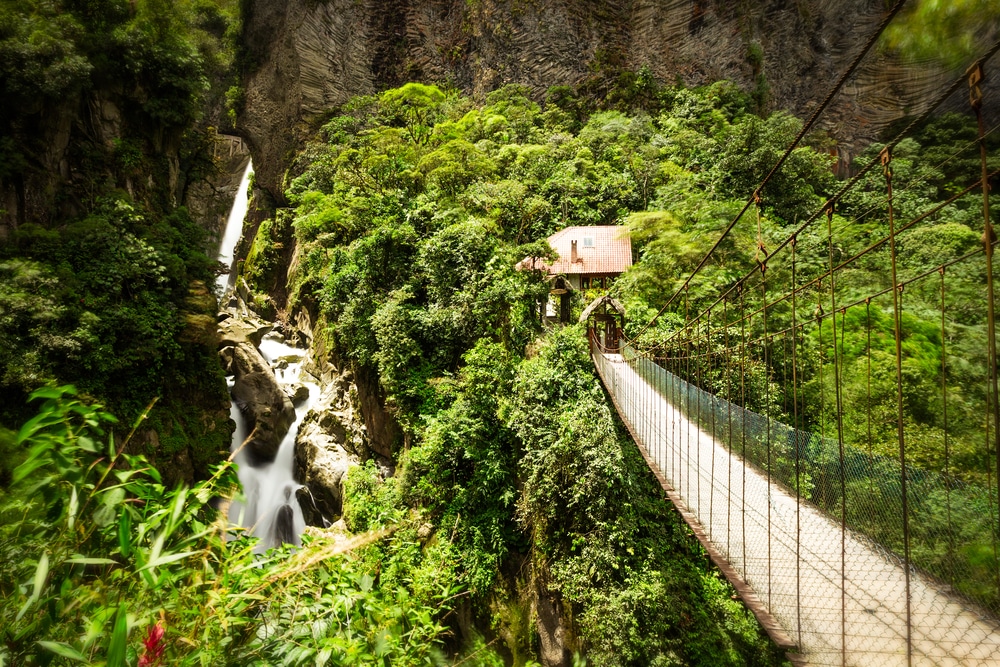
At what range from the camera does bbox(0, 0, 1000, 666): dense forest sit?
927 mm

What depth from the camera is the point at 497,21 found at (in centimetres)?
1482

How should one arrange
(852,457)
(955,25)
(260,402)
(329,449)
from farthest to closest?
1. (260,402)
2. (329,449)
3. (955,25)
4. (852,457)

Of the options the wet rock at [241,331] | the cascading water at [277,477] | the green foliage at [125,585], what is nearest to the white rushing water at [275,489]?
the cascading water at [277,477]

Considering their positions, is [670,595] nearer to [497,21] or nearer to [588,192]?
[588,192]

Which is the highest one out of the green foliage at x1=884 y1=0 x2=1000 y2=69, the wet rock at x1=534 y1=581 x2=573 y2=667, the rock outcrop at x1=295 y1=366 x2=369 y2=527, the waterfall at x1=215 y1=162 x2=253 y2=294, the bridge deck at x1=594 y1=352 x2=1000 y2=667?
the waterfall at x1=215 y1=162 x2=253 y2=294

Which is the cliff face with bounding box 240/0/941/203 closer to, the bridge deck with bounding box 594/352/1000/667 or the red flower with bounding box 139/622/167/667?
the bridge deck with bounding box 594/352/1000/667

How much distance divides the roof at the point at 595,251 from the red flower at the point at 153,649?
770cm

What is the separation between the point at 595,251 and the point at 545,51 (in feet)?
32.3

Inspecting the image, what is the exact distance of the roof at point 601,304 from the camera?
608cm

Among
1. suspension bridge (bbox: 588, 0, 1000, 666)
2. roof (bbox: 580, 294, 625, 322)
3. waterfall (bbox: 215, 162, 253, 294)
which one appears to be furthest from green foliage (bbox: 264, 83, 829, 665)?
waterfall (bbox: 215, 162, 253, 294)

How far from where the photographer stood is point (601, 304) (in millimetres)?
6191

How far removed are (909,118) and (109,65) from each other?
17571 mm

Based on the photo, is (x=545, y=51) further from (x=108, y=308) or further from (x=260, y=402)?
(x=108, y=308)

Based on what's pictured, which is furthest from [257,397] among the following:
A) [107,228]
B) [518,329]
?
[518,329]
